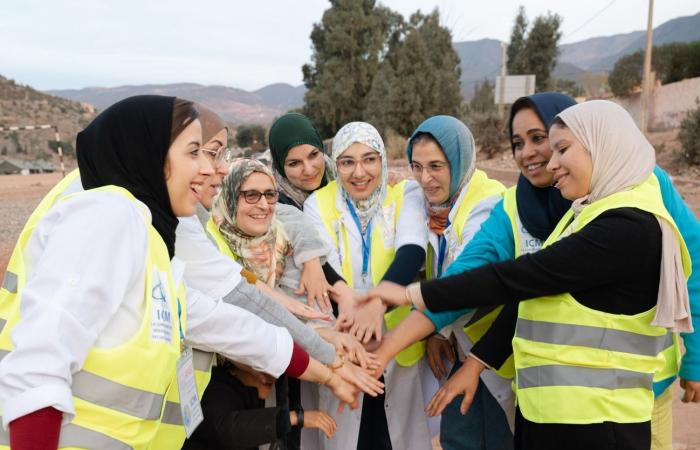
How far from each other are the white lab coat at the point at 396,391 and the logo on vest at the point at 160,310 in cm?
136

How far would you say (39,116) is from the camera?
45.7 meters

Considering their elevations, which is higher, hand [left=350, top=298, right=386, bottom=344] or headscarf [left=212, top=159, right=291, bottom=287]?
headscarf [left=212, top=159, right=291, bottom=287]

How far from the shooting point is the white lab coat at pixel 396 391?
2.81 m

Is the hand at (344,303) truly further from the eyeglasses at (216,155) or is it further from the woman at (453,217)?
the eyeglasses at (216,155)

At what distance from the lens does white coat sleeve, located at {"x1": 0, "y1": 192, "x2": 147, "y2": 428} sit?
48.4 inches

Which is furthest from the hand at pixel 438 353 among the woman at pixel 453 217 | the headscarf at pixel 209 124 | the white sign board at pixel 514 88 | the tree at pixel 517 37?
the tree at pixel 517 37

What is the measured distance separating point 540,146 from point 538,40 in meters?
29.4

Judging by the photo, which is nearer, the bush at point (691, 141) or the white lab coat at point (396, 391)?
the white lab coat at point (396, 391)

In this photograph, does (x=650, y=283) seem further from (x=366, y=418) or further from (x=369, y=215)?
(x=366, y=418)

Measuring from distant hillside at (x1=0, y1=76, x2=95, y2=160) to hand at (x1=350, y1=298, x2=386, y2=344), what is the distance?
3404 cm

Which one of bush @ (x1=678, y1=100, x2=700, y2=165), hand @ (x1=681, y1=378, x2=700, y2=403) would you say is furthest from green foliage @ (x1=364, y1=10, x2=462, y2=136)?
hand @ (x1=681, y1=378, x2=700, y2=403)

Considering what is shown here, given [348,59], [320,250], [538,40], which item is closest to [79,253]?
[320,250]

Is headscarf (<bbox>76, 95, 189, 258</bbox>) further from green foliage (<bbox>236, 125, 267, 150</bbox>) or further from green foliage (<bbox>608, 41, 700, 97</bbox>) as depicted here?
green foliage (<bbox>236, 125, 267, 150</bbox>)

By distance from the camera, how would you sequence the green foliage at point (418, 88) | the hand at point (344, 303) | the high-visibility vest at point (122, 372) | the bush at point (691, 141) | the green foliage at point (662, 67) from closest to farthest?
the high-visibility vest at point (122, 372)
the hand at point (344, 303)
the bush at point (691, 141)
the green foliage at point (662, 67)
the green foliage at point (418, 88)
